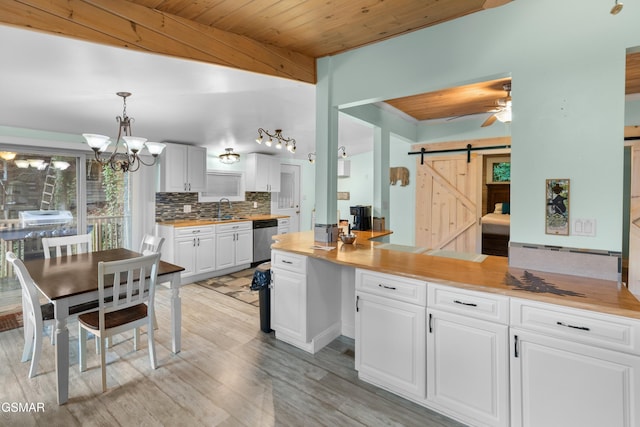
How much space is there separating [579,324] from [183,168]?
16.4ft

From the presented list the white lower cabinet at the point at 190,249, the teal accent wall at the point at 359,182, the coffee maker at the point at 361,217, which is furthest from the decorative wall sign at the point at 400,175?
the white lower cabinet at the point at 190,249

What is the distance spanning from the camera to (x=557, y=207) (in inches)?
75.0

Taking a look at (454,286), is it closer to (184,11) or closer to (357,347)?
(357,347)

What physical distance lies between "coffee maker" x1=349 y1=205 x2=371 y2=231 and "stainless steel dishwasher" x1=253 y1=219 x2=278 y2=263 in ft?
7.21

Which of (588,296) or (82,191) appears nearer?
(588,296)

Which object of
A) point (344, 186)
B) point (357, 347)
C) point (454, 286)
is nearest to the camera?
point (454, 286)

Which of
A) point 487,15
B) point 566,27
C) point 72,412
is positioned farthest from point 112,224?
point 566,27

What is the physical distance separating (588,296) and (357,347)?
141cm

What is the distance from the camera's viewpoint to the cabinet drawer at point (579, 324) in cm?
140

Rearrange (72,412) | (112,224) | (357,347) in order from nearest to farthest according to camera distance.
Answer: (72,412)
(357,347)
(112,224)

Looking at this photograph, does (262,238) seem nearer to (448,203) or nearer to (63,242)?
(63,242)

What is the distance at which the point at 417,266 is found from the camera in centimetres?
216

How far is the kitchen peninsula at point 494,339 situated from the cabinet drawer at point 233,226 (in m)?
2.87

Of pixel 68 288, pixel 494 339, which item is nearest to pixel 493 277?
pixel 494 339
